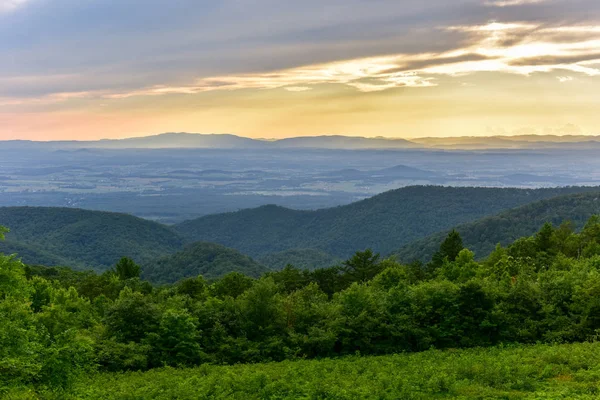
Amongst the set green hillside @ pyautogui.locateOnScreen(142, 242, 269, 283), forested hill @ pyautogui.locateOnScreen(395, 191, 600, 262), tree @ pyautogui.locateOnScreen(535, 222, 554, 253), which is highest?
tree @ pyautogui.locateOnScreen(535, 222, 554, 253)

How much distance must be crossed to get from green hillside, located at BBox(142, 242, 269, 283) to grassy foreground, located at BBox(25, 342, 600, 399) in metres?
101

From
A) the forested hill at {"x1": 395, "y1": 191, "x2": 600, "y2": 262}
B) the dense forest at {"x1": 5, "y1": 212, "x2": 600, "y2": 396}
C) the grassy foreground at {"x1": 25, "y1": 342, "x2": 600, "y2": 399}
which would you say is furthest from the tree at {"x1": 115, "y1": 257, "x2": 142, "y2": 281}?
the forested hill at {"x1": 395, "y1": 191, "x2": 600, "y2": 262}

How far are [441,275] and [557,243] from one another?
19173mm

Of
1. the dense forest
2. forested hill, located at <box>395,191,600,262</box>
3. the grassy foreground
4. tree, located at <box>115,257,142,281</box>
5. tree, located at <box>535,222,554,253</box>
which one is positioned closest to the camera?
the grassy foreground

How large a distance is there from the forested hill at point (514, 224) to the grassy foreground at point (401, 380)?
336 ft

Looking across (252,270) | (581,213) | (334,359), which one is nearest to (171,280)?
(252,270)

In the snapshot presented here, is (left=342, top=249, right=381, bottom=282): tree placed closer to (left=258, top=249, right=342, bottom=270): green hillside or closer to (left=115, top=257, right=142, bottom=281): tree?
(left=115, top=257, right=142, bottom=281): tree

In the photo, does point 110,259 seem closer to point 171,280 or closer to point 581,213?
point 171,280

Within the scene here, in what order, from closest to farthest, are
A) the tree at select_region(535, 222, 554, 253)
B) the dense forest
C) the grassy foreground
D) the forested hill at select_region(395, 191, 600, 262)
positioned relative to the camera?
the grassy foreground
the dense forest
the tree at select_region(535, 222, 554, 253)
the forested hill at select_region(395, 191, 600, 262)

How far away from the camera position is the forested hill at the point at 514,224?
5197 inches

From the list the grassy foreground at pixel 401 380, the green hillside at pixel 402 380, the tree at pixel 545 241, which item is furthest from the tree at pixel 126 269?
the tree at pixel 545 241

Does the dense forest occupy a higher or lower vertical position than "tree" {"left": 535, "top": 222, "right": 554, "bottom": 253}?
lower

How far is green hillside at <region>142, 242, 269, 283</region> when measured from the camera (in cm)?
13100

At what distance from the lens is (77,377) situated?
1867 cm
